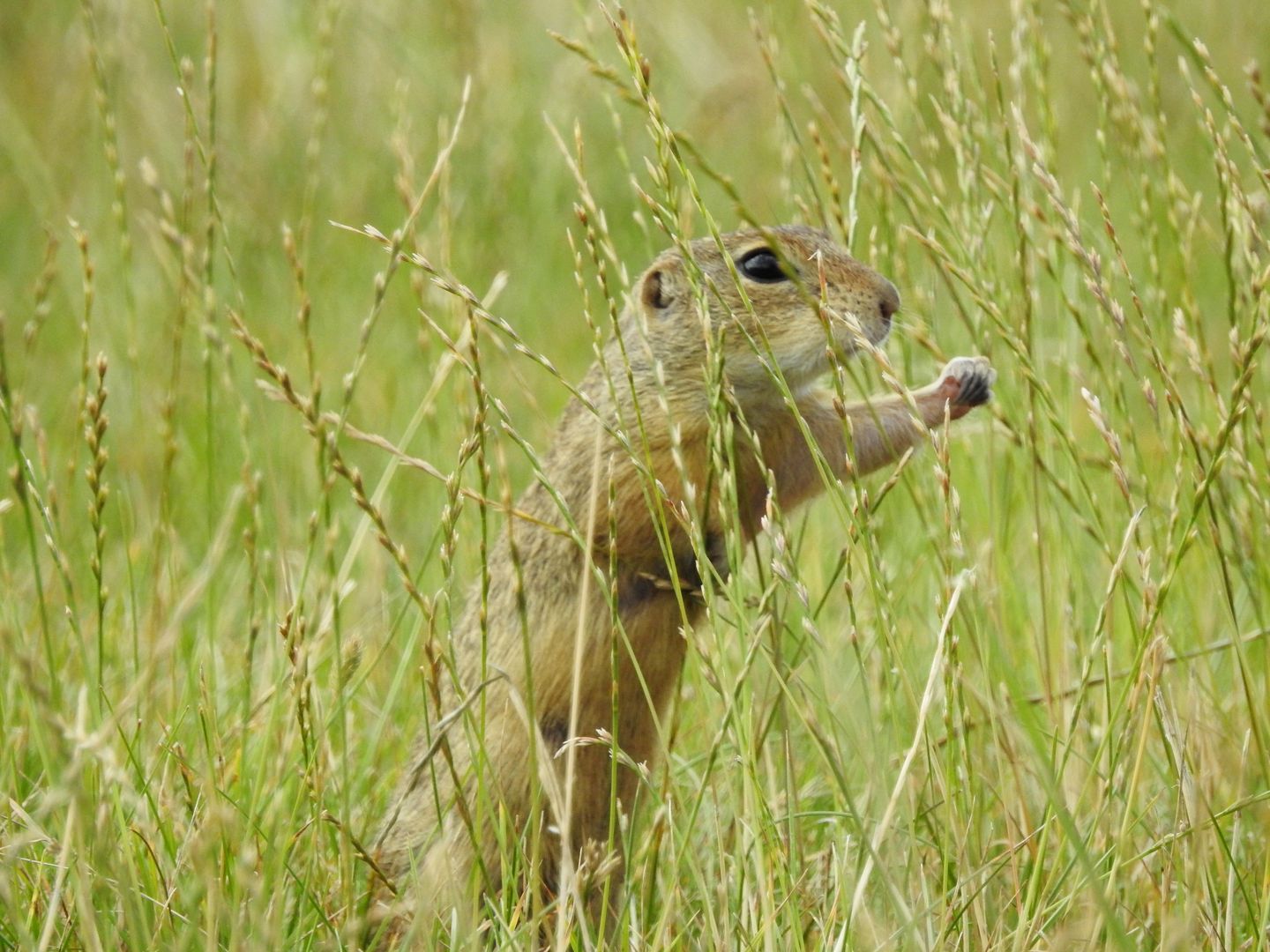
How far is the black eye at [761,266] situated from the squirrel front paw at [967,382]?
0.39 m

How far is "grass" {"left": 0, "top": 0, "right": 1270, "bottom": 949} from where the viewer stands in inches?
80.0

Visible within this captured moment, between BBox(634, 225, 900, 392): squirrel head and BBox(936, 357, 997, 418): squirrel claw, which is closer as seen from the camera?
BBox(936, 357, 997, 418): squirrel claw

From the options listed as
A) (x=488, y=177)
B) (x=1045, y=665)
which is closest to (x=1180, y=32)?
(x=1045, y=665)

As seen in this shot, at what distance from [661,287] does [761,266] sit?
0.39 meters

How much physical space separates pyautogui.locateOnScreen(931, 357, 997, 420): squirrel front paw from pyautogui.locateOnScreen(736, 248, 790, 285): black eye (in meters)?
0.39

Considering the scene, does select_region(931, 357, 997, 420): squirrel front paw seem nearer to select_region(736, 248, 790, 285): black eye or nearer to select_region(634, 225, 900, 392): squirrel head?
select_region(634, 225, 900, 392): squirrel head

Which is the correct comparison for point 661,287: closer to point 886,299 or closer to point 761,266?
point 761,266

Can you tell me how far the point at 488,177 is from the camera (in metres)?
5.95

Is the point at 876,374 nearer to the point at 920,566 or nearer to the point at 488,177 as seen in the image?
the point at 920,566

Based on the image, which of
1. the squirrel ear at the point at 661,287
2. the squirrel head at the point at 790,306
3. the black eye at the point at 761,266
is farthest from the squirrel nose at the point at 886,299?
the squirrel ear at the point at 661,287

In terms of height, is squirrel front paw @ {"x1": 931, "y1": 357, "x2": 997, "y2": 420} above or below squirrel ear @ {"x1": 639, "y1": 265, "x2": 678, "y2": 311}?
below

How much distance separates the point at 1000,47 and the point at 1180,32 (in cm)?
517

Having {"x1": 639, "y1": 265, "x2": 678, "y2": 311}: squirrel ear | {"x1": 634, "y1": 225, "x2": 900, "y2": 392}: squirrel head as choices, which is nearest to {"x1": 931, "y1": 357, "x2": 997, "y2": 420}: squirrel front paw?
{"x1": 634, "y1": 225, "x2": 900, "y2": 392}: squirrel head

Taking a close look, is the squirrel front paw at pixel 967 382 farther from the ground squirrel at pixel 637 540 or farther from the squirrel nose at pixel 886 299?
the squirrel nose at pixel 886 299
